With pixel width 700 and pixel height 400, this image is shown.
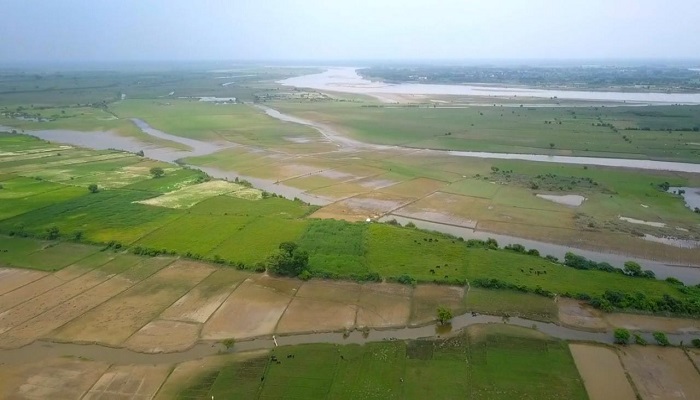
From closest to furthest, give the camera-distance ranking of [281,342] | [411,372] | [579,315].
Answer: [411,372] < [281,342] < [579,315]

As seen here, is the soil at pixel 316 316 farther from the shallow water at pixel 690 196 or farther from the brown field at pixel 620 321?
the shallow water at pixel 690 196

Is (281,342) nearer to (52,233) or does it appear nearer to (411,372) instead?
(411,372)

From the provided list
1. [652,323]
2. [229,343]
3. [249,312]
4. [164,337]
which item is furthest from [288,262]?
[652,323]

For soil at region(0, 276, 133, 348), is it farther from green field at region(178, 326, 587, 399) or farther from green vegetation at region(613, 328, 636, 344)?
green vegetation at region(613, 328, 636, 344)

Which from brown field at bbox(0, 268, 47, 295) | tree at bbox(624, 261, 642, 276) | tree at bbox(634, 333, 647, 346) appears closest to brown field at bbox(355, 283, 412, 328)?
tree at bbox(634, 333, 647, 346)

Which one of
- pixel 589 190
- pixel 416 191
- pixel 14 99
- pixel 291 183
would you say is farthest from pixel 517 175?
pixel 14 99
